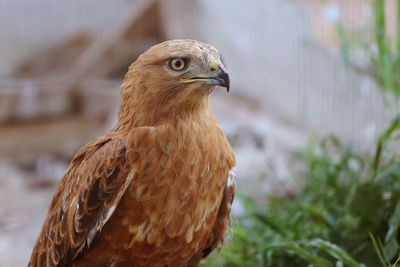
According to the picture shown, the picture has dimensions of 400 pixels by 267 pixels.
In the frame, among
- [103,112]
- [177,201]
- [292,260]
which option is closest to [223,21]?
[103,112]

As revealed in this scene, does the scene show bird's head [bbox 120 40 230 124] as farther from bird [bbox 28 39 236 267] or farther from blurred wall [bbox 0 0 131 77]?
blurred wall [bbox 0 0 131 77]

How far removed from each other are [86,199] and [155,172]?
337 mm

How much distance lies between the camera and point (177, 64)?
2.24 m

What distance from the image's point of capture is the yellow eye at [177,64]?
2230 millimetres

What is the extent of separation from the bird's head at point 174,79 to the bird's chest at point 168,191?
0.13 m

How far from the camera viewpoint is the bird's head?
2.21 metres

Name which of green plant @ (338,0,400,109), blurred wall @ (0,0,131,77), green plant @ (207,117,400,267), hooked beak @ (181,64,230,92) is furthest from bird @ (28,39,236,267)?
blurred wall @ (0,0,131,77)

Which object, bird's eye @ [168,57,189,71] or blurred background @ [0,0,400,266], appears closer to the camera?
bird's eye @ [168,57,189,71]

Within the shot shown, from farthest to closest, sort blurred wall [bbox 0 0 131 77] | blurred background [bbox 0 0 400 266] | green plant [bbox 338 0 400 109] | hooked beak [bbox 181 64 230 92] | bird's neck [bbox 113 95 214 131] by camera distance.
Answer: blurred wall [bbox 0 0 131 77] < blurred background [bbox 0 0 400 266] < green plant [bbox 338 0 400 109] < bird's neck [bbox 113 95 214 131] < hooked beak [bbox 181 64 230 92]

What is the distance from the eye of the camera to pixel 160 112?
2305 mm

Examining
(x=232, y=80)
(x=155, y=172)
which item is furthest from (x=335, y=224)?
(x=232, y=80)

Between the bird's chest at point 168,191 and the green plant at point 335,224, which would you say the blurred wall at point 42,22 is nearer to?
the green plant at point 335,224

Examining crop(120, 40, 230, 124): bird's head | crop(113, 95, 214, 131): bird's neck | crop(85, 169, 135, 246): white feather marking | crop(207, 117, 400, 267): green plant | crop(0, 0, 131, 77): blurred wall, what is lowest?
crop(207, 117, 400, 267): green plant

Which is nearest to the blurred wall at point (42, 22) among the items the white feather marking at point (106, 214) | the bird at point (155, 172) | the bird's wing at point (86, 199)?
the bird's wing at point (86, 199)
